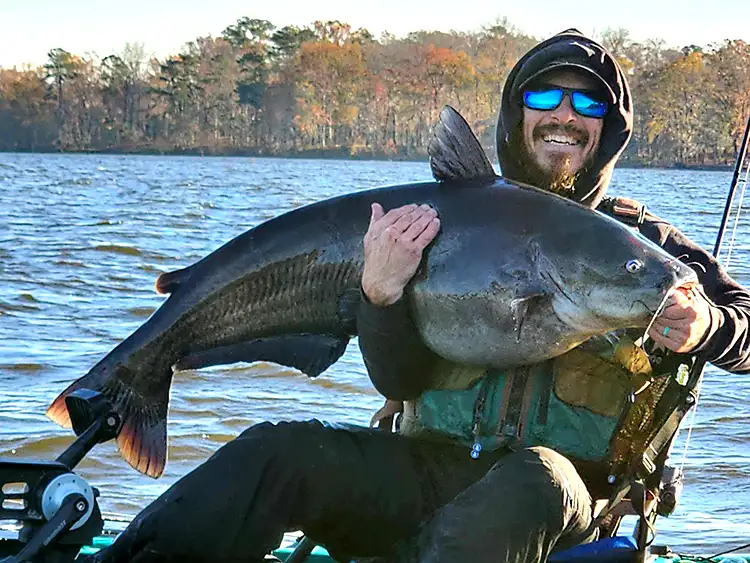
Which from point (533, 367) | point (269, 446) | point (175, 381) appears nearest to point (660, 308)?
point (533, 367)

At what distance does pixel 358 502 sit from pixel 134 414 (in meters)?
0.85

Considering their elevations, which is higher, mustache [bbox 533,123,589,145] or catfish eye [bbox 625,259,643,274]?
mustache [bbox 533,123,589,145]

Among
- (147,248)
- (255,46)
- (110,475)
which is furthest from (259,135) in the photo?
(110,475)

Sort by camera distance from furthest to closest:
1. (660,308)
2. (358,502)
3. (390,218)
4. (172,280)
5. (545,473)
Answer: (172,280)
(390,218)
(358,502)
(660,308)
(545,473)

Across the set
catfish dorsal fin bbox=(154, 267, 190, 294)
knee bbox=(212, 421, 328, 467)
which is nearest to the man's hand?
knee bbox=(212, 421, 328, 467)

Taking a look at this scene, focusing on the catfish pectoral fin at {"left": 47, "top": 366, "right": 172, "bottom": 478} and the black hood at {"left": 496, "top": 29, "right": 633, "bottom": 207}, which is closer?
the catfish pectoral fin at {"left": 47, "top": 366, "right": 172, "bottom": 478}

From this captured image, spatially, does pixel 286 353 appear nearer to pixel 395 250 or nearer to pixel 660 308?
pixel 395 250

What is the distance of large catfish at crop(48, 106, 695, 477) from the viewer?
9.91 feet

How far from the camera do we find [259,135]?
89250 millimetres

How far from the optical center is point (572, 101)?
362cm

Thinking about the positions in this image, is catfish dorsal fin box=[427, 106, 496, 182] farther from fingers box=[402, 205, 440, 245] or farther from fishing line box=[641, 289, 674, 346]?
fishing line box=[641, 289, 674, 346]

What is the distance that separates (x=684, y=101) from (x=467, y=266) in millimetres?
68063

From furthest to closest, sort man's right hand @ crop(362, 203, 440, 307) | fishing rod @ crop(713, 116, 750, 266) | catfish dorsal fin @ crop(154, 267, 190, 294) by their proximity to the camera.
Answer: fishing rod @ crop(713, 116, 750, 266)
catfish dorsal fin @ crop(154, 267, 190, 294)
man's right hand @ crop(362, 203, 440, 307)

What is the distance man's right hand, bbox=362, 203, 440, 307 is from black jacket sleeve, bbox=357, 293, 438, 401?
0.14ft
